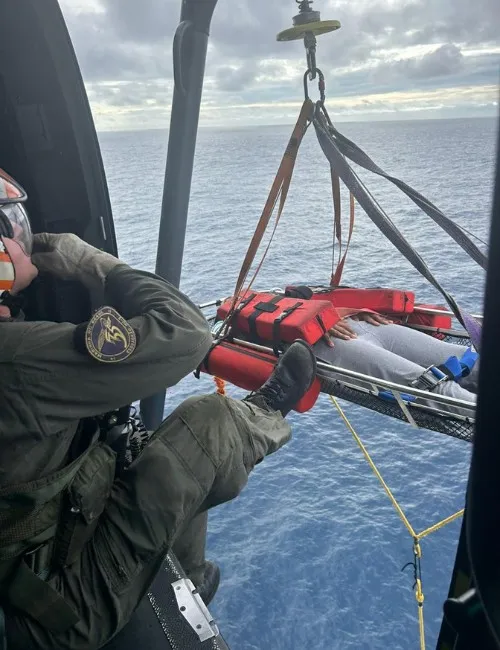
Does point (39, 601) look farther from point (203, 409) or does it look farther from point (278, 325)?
point (278, 325)

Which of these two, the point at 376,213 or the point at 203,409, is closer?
the point at 203,409

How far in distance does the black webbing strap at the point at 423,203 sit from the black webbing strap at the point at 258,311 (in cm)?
123

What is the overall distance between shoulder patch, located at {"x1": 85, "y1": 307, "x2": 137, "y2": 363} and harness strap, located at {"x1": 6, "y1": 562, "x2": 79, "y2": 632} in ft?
2.36

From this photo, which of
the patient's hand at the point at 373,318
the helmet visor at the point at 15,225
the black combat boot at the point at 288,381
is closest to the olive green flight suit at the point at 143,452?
the helmet visor at the point at 15,225

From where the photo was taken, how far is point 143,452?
2145 mm

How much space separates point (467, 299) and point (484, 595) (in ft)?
41.9

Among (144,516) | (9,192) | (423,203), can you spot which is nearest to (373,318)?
(423,203)

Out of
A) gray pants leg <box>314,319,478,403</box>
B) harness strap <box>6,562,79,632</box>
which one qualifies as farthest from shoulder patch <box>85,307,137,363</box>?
gray pants leg <box>314,319,478,403</box>

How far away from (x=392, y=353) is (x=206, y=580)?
5.51 feet

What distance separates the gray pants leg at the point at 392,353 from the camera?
10.5 ft

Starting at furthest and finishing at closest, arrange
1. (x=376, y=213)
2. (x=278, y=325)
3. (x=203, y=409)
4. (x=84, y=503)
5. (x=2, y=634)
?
(x=278, y=325) < (x=376, y=213) < (x=203, y=409) < (x=84, y=503) < (x=2, y=634)

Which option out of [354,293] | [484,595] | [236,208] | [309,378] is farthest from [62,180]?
[236,208]

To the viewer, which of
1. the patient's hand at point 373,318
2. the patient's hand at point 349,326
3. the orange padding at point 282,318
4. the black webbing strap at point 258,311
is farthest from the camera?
the patient's hand at point 373,318

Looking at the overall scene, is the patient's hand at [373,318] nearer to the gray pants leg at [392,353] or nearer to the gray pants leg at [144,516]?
the gray pants leg at [392,353]
